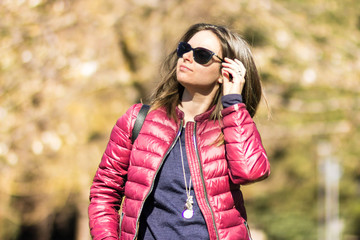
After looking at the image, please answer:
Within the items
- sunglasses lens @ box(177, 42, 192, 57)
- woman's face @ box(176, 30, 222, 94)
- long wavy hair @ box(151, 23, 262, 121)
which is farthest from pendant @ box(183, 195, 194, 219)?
sunglasses lens @ box(177, 42, 192, 57)

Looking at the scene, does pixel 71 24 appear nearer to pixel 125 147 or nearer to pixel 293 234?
pixel 125 147

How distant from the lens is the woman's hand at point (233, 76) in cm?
275

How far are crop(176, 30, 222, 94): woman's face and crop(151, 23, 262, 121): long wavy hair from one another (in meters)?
0.04

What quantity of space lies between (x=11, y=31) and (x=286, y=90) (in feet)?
15.4

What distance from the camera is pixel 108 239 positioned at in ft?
8.38

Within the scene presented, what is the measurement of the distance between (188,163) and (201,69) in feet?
1.55

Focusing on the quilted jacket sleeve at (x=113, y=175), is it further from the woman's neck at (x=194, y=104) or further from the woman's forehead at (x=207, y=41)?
the woman's forehead at (x=207, y=41)

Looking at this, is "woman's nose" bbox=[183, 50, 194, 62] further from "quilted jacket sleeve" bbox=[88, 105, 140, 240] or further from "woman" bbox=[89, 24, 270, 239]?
"quilted jacket sleeve" bbox=[88, 105, 140, 240]

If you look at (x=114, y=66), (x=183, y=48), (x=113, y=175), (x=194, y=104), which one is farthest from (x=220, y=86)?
(x=114, y=66)

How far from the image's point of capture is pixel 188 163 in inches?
102

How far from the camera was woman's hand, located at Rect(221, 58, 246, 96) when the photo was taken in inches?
108

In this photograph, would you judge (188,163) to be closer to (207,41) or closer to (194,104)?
(194,104)

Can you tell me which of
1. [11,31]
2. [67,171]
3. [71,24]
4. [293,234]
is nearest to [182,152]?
[11,31]

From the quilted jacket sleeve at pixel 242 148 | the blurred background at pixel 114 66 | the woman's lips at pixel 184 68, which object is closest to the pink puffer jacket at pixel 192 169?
the quilted jacket sleeve at pixel 242 148
